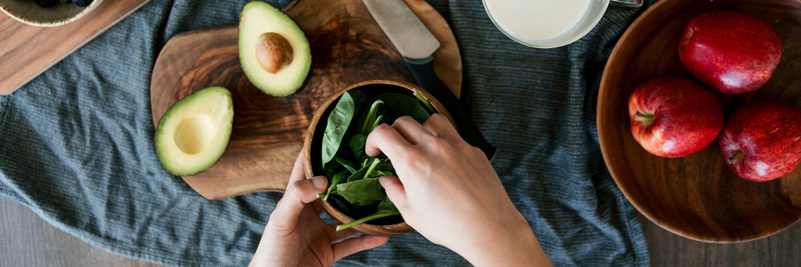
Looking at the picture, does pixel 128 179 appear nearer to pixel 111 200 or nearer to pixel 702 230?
pixel 111 200

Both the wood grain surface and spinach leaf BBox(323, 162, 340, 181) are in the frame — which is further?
the wood grain surface

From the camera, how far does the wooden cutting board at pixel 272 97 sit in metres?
0.79

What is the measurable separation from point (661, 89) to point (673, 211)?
20 centimetres

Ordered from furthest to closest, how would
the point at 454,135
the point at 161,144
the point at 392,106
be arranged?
the point at 161,144 → the point at 392,106 → the point at 454,135

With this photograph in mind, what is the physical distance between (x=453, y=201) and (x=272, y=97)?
401 millimetres

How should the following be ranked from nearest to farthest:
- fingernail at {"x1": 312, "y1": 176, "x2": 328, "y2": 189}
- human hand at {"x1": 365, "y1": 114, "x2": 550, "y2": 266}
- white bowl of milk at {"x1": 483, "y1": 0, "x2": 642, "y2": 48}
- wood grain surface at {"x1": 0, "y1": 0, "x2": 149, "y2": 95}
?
1. human hand at {"x1": 365, "y1": 114, "x2": 550, "y2": 266}
2. fingernail at {"x1": 312, "y1": 176, "x2": 328, "y2": 189}
3. white bowl of milk at {"x1": 483, "y1": 0, "x2": 642, "y2": 48}
4. wood grain surface at {"x1": 0, "y1": 0, "x2": 149, "y2": 95}

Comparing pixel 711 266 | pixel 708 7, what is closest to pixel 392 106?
pixel 708 7

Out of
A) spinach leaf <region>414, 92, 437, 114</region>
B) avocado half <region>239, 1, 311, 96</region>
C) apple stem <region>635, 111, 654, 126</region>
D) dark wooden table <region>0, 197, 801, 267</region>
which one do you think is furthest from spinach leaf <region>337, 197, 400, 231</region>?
dark wooden table <region>0, 197, 801, 267</region>

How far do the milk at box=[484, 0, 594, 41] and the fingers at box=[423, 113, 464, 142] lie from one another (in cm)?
25

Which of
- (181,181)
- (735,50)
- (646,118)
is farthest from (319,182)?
(735,50)

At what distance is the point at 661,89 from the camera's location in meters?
0.71

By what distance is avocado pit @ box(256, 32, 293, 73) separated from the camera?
0.71 meters

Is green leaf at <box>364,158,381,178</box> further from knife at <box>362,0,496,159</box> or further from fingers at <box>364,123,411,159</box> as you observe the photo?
knife at <box>362,0,496,159</box>

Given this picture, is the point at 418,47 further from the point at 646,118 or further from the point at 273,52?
Answer: the point at 646,118
